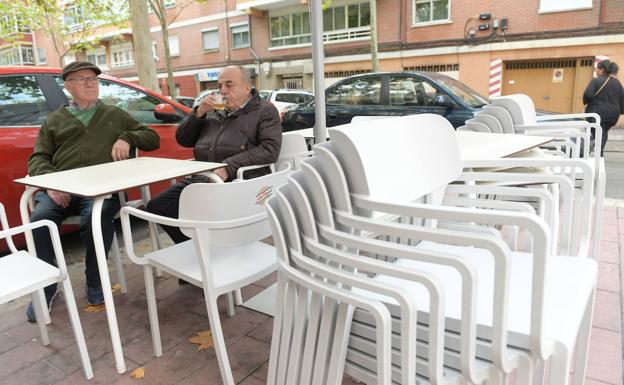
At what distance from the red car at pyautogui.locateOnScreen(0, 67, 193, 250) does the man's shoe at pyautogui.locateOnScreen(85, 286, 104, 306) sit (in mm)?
1019

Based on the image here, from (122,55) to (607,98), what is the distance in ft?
85.5

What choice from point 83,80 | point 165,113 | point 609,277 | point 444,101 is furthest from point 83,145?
point 444,101

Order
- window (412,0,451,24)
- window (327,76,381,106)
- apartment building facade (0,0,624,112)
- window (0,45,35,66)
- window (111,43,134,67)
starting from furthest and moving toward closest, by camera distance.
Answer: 1. window (0,45,35,66)
2. window (111,43,134,67)
3. window (412,0,451,24)
4. apartment building facade (0,0,624,112)
5. window (327,76,381,106)

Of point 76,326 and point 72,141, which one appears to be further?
point 72,141

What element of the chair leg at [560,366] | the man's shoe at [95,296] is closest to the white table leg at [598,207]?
the chair leg at [560,366]

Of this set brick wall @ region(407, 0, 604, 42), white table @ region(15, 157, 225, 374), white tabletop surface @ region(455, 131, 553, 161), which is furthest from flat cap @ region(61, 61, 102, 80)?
brick wall @ region(407, 0, 604, 42)

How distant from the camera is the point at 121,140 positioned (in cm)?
294

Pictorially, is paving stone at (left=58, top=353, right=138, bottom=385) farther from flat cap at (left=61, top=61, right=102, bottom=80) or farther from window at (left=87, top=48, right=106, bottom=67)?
window at (left=87, top=48, right=106, bottom=67)

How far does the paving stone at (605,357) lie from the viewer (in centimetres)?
182

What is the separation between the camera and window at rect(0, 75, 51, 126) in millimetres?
3264

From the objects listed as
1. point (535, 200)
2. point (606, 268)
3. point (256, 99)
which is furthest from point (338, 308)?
point (606, 268)

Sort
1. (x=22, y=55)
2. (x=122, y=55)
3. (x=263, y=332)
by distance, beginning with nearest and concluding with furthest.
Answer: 1. (x=263, y=332)
2. (x=122, y=55)
3. (x=22, y=55)

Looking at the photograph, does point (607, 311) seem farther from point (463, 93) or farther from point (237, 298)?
point (463, 93)

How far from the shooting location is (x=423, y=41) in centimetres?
1611
